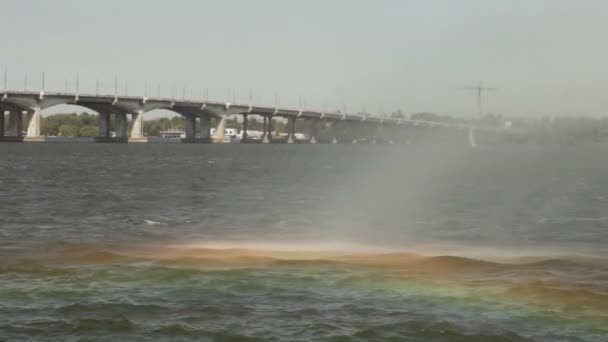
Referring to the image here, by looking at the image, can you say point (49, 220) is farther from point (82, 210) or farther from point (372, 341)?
point (372, 341)

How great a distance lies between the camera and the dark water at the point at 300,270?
1773 centimetres

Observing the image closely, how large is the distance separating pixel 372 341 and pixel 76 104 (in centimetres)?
18695

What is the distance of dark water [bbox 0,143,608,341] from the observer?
17.7 metres

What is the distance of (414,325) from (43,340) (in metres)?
6.98

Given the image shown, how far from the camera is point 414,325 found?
699 inches

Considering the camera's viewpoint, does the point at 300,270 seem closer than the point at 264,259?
Yes

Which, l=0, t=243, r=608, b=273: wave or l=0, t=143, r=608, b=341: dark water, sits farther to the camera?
l=0, t=243, r=608, b=273: wave

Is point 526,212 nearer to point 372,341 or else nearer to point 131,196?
point 131,196

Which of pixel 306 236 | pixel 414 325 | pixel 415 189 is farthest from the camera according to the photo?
pixel 415 189

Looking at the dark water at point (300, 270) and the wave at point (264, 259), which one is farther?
the wave at point (264, 259)

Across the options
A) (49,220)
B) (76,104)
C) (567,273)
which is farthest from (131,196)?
(76,104)

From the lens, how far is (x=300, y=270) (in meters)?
24.1

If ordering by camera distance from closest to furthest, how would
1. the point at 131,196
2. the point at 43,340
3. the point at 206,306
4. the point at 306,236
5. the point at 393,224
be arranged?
the point at 43,340 → the point at 206,306 → the point at 306,236 → the point at 393,224 → the point at 131,196

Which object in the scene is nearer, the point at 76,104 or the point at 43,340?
the point at 43,340
